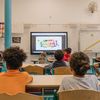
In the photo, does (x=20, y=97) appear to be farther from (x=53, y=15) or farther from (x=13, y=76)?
(x=53, y=15)

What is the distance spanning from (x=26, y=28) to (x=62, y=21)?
1.56 meters

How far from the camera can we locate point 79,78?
2807 millimetres

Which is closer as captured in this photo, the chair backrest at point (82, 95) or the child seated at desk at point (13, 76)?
the chair backrest at point (82, 95)

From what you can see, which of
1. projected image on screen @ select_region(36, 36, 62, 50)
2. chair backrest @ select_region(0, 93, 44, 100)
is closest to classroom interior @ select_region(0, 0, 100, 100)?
projected image on screen @ select_region(36, 36, 62, 50)

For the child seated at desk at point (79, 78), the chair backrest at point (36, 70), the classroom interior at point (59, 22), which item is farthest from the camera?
the classroom interior at point (59, 22)

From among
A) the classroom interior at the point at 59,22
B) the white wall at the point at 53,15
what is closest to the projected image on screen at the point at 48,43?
the classroom interior at the point at 59,22

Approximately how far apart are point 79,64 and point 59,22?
874 cm

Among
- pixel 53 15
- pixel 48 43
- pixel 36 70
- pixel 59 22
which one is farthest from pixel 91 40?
pixel 36 70

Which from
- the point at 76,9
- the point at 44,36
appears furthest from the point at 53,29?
the point at 76,9

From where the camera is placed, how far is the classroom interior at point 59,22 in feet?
37.2

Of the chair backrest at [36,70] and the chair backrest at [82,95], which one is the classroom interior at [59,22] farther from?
the chair backrest at [82,95]

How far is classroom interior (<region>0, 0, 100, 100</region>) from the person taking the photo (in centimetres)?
1134

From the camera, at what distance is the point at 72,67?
2.88 metres

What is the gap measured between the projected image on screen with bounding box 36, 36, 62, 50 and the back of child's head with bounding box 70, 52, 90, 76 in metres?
8.50
